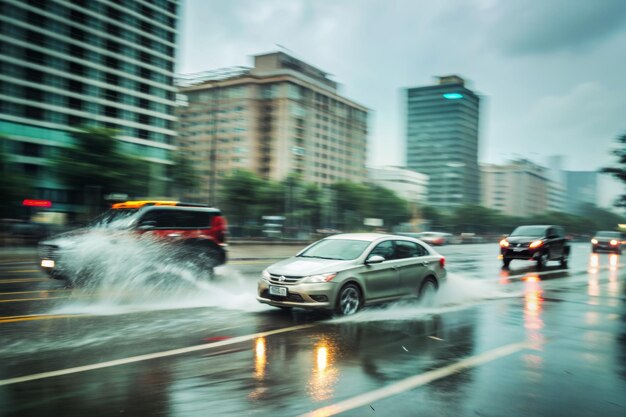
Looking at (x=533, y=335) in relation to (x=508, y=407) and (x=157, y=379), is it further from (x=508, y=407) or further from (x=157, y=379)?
(x=157, y=379)

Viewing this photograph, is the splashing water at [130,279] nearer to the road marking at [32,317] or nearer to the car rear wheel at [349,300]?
the road marking at [32,317]

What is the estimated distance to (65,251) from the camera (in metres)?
10.5

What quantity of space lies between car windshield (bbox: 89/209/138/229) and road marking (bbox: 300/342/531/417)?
26.8 feet

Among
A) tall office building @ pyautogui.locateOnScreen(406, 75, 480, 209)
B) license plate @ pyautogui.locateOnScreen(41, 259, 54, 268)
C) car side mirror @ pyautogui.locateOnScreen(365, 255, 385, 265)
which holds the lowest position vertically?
license plate @ pyautogui.locateOnScreen(41, 259, 54, 268)

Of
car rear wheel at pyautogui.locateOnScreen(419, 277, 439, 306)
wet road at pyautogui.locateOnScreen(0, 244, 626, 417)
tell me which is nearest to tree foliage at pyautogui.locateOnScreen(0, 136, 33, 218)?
wet road at pyautogui.locateOnScreen(0, 244, 626, 417)

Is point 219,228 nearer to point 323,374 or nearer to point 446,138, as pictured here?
point 323,374

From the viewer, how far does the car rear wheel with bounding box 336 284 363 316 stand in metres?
8.32

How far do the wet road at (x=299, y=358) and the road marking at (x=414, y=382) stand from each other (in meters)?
0.02

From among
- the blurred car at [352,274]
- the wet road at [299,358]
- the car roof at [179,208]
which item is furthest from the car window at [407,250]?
the car roof at [179,208]

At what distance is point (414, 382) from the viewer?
500 centimetres

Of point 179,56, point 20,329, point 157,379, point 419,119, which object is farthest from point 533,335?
point 419,119

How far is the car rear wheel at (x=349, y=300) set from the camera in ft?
27.3

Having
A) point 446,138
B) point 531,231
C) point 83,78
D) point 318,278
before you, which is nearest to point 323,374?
point 318,278

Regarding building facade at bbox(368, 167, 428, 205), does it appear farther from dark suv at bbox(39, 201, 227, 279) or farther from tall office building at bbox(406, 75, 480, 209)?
dark suv at bbox(39, 201, 227, 279)
